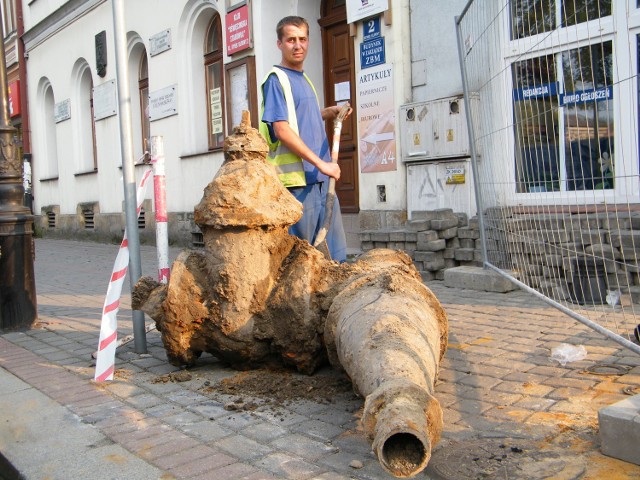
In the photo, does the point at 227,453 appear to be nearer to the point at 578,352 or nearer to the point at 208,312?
the point at 208,312

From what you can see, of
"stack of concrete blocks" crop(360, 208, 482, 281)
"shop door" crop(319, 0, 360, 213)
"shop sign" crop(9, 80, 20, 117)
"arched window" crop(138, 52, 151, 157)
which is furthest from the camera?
"shop sign" crop(9, 80, 20, 117)

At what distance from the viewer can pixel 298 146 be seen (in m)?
4.23

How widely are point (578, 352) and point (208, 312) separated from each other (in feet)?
7.44

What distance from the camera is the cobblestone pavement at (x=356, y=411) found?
2.56 meters

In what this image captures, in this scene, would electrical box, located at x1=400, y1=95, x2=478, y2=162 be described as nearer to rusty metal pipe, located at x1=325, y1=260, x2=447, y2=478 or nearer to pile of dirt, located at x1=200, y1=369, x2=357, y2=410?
rusty metal pipe, located at x1=325, y1=260, x2=447, y2=478

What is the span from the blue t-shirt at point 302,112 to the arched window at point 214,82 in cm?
815

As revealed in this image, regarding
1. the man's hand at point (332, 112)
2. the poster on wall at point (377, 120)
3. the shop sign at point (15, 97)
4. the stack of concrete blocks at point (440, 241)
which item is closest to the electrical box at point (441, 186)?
the stack of concrete blocks at point (440, 241)

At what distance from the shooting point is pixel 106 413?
337cm

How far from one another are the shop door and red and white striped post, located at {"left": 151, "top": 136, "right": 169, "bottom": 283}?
18.0 feet

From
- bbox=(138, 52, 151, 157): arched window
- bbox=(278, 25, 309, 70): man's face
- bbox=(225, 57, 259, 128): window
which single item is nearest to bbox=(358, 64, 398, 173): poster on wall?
bbox=(225, 57, 259, 128): window

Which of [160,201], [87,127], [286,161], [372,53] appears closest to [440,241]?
[372,53]

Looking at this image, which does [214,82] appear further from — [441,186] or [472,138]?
[472,138]


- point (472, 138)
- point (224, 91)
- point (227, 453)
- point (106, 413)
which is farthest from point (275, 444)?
point (224, 91)

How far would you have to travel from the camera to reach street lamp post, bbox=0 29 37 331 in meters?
5.64
